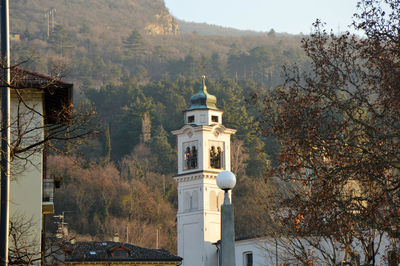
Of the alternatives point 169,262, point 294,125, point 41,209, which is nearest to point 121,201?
point 169,262

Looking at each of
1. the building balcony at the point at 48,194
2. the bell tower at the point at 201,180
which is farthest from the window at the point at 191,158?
the building balcony at the point at 48,194

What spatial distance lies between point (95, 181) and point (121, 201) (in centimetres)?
420

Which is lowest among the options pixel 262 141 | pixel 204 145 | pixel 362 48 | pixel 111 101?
pixel 362 48

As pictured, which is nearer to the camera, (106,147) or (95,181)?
(95,181)

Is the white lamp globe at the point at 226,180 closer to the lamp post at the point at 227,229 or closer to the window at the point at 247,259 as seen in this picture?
the lamp post at the point at 227,229

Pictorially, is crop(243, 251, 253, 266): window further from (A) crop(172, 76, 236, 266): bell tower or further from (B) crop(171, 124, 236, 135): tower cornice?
(B) crop(171, 124, 236, 135): tower cornice

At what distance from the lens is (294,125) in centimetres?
2228

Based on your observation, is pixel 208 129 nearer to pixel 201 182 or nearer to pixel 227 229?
pixel 201 182

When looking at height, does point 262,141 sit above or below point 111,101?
below

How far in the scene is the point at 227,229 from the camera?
15.4m

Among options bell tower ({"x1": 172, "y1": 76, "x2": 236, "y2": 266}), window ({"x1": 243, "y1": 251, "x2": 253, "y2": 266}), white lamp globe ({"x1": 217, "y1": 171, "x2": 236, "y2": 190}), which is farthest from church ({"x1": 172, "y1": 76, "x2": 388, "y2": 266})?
white lamp globe ({"x1": 217, "y1": 171, "x2": 236, "y2": 190})

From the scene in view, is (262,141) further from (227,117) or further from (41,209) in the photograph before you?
(41,209)

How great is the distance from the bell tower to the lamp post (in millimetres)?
55403

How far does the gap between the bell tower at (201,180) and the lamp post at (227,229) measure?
182 feet
